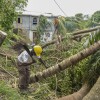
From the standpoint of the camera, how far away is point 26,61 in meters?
6.99

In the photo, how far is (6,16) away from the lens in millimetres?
12133

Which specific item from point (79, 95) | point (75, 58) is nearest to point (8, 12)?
point (75, 58)

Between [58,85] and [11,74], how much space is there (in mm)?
1474

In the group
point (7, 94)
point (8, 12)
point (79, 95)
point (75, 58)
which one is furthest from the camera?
point (8, 12)

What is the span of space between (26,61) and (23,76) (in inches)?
16.2

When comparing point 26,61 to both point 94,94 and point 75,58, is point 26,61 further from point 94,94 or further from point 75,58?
point 94,94

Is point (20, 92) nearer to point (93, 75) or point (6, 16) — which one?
point (93, 75)

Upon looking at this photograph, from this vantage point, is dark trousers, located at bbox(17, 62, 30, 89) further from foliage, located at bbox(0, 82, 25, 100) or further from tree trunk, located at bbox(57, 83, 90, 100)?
tree trunk, located at bbox(57, 83, 90, 100)

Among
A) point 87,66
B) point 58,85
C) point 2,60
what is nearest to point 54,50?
point 2,60

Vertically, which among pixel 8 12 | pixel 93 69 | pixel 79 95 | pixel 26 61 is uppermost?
pixel 8 12

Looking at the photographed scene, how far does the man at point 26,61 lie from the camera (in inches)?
263

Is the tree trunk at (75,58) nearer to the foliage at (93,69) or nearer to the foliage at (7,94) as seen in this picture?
the foliage at (93,69)

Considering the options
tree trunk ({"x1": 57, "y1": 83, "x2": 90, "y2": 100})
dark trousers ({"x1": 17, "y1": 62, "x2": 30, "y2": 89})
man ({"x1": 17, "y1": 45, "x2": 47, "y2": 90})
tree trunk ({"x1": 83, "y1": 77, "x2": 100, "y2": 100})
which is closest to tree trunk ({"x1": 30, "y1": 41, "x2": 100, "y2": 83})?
man ({"x1": 17, "y1": 45, "x2": 47, "y2": 90})

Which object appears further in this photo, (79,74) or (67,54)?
(67,54)
